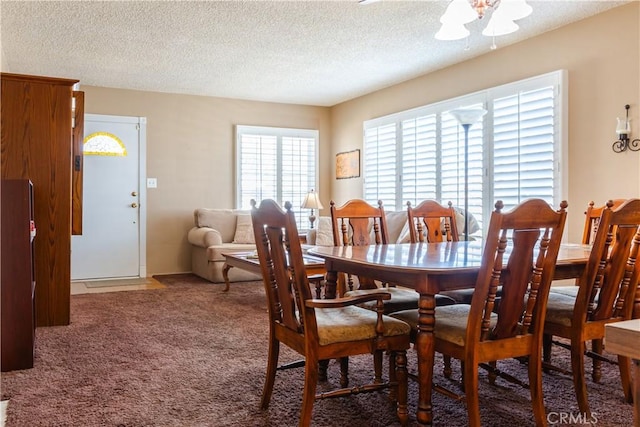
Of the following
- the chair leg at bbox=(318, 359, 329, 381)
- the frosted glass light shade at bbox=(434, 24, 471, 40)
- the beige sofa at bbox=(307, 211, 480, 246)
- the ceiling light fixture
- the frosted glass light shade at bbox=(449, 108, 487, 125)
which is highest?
the ceiling light fixture

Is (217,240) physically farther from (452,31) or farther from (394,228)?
(452,31)

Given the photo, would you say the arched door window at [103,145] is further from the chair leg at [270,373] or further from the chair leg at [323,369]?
the chair leg at [270,373]

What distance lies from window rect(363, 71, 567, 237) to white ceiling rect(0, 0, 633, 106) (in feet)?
1.59

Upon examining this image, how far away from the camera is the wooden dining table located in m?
1.97

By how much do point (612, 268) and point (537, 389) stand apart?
0.64 metres


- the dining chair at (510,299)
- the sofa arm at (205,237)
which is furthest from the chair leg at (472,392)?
the sofa arm at (205,237)

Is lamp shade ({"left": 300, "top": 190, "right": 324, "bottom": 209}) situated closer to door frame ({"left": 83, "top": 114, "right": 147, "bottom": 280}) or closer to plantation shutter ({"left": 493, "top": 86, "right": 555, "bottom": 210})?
door frame ({"left": 83, "top": 114, "right": 147, "bottom": 280})

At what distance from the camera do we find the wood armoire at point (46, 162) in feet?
12.1

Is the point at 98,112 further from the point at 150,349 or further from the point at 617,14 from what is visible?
the point at 617,14

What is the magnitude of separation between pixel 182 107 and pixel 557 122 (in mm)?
4670

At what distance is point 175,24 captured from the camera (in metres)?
4.18

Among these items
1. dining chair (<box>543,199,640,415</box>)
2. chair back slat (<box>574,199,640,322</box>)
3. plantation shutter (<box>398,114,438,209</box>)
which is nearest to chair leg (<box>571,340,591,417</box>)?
dining chair (<box>543,199,640,415</box>)

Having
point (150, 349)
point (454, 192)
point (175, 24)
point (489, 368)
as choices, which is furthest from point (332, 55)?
point (489, 368)

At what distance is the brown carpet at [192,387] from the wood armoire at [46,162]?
0.30m
